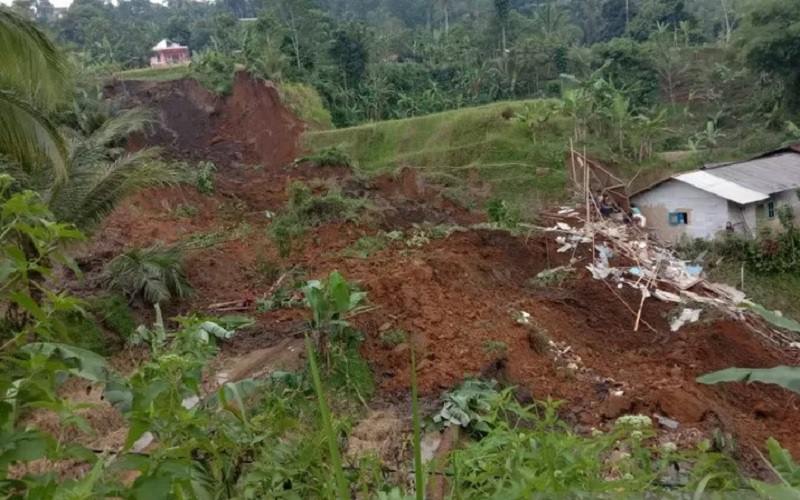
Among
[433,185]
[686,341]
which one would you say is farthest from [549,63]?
[686,341]

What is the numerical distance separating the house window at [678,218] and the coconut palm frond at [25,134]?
11953mm

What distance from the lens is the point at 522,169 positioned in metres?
20.6

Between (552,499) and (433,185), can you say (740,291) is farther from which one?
(552,499)

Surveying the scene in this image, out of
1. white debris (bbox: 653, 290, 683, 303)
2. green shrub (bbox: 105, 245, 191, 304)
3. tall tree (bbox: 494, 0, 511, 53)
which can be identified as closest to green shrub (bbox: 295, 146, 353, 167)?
white debris (bbox: 653, 290, 683, 303)

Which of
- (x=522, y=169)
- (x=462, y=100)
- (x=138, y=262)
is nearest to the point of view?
(x=138, y=262)

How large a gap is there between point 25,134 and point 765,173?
1416 cm

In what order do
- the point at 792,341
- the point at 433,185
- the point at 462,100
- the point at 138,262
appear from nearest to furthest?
the point at 138,262, the point at 792,341, the point at 433,185, the point at 462,100

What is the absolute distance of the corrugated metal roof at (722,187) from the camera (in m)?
13.8

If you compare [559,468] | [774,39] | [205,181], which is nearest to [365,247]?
[205,181]

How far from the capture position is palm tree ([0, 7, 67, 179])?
5.97 meters

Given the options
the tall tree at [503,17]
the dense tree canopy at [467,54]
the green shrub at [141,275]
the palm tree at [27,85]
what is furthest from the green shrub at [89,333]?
the tall tree at [503,17]

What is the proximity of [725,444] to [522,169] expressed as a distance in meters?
14.7

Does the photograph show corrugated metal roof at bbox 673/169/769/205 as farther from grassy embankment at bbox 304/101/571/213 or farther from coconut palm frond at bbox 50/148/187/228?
coconut palm frond at bbox 50/148/187/228

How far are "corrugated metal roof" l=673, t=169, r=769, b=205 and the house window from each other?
72cm
